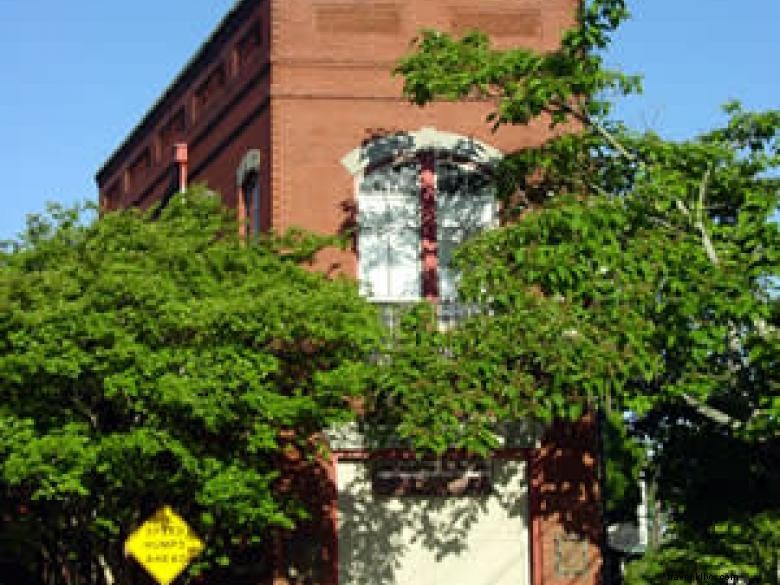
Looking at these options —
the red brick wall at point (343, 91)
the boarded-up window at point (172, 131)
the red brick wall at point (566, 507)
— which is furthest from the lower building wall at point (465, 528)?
the boarded-up window at point (172, 131)

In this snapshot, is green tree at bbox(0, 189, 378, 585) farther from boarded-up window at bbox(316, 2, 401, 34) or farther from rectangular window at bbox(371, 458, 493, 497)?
boarded-up window at bbox(316, 2, 401, 34)

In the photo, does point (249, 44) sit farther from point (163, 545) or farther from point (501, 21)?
point (163, 545)

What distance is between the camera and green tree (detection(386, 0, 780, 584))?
713 inches

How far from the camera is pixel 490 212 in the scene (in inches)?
914

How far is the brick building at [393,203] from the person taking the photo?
2198 centimetres

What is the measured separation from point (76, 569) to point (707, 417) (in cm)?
899

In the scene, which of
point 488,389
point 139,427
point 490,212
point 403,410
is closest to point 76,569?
point 139,427

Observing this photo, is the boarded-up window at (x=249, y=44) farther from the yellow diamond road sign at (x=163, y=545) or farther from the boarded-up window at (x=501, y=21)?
the yellow diamond road sign at (x=163, y=545)

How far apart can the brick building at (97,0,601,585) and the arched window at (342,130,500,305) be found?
0.02m

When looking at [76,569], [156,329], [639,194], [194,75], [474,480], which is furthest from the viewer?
[194,75]

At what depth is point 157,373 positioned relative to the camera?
57.3ft

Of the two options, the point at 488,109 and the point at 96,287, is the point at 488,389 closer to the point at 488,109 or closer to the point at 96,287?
the point at 96,287

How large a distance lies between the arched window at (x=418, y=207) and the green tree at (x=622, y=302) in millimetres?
2716

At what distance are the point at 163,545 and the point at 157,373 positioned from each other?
2.42 m
